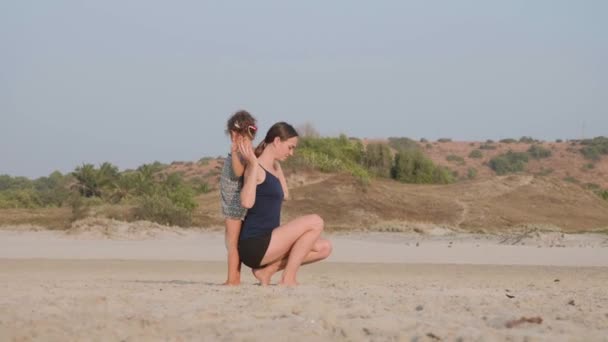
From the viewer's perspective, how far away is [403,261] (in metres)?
17.2

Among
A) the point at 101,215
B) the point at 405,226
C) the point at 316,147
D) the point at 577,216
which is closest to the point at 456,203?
the point at 577,216

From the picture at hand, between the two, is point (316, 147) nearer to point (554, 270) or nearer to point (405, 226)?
point (405, 226)

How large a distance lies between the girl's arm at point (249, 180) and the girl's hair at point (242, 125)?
18 cm

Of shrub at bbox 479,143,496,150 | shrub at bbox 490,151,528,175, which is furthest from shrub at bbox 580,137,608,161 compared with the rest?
shrub at bbox 479,143,496,150

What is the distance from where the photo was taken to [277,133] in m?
8.49

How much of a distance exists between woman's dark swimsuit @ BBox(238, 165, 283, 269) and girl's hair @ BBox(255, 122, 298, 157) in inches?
11.2

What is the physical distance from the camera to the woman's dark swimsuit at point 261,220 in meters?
8.34

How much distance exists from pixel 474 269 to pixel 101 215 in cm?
1047

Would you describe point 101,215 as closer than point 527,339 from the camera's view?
No

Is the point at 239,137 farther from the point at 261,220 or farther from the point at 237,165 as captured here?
the point at 261,220

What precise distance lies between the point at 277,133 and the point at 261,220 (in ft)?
2.52

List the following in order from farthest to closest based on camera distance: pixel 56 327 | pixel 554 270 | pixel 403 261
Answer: pixel 403 261 → pixel 554 270 → pixel 56 327

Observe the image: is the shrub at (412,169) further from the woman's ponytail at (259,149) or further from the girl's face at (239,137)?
the girl's face at (239,137)

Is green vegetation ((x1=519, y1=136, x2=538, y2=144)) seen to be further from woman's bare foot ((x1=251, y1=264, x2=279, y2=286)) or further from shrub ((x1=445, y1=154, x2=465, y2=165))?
woman's bare foot ((x1=251, y1=264, x2=279, y2=286))
